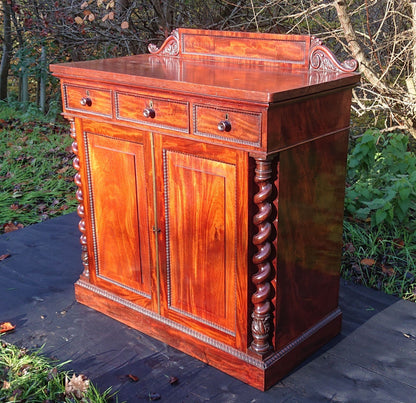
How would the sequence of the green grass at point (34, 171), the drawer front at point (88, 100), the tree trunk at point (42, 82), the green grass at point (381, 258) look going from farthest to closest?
the tree trunk at point (42, 82), the green grass at point (34, 171), the green grass at point (381, 258), the drawer front at point (88, 100)

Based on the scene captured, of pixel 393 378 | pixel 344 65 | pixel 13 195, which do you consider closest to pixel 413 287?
pixel 393 378

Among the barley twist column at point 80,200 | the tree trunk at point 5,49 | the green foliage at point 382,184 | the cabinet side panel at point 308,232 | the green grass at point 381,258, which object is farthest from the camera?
the tree trunk at point 5,49

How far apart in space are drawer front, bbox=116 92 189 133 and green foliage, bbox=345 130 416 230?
6.24ft

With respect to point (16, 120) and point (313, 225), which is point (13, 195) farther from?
point (313, 225)

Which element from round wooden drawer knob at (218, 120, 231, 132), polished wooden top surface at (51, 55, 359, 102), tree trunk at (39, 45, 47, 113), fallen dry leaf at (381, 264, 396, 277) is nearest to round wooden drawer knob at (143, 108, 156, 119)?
polished wooden top surface at (51, 55, 359, 102)

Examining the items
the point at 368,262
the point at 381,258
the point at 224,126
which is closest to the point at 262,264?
the point at 224,126

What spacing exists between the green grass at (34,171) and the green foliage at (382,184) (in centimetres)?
249

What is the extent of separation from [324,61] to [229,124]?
0.65m

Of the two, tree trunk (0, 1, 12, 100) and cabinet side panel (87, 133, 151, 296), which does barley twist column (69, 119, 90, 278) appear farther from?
tree trunk (0, 1, 12, 100)

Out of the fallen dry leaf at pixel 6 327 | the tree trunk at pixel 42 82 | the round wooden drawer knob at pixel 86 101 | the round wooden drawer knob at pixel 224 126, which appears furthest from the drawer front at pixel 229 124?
the tree trunk at pixel 42 82

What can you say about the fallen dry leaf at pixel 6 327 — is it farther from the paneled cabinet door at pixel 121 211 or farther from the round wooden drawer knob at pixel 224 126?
the round wooden drawer knob at pixel 224 126

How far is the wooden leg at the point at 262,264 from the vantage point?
91.4 inches

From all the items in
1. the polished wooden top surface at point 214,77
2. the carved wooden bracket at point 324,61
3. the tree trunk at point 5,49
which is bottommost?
the tree trunk at point 5,49

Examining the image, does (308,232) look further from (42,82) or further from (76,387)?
(42,82)
